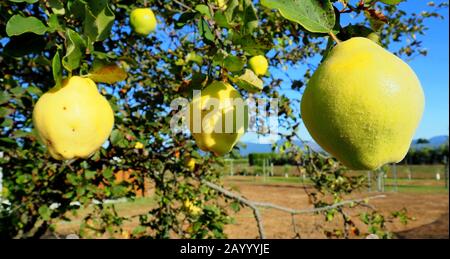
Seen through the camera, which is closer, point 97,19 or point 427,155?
point 97,19

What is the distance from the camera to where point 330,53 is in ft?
2.55

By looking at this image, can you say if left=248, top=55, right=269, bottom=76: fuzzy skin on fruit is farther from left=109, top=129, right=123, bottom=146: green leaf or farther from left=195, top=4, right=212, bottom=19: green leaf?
left=109, top=129, right=123, bottom=146: green leaf

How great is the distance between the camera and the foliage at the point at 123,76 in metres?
0.98

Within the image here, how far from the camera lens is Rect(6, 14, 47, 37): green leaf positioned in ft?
3.23

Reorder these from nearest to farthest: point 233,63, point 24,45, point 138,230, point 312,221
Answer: point 233,63 → point 24,45 → point 138,230 → point 312,221

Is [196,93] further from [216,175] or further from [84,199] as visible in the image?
[216,175]

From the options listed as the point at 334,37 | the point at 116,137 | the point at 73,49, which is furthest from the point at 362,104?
the point at 116,137

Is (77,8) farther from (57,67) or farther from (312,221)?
(312,221)

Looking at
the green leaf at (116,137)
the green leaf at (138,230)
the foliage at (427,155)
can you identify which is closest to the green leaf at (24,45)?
the green leaf at (116,137)

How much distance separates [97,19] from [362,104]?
689 millimetres

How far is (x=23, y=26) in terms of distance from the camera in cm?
100

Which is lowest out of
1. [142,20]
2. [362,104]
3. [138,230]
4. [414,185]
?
[414,185]
